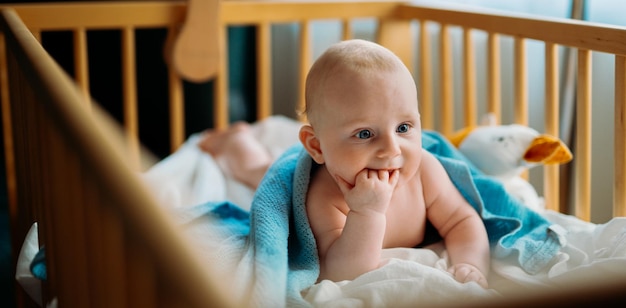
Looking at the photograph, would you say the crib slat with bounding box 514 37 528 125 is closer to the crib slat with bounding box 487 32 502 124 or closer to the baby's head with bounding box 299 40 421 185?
the crib slat with bounding box 487 32 502 124

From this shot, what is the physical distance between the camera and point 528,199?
1619 mm

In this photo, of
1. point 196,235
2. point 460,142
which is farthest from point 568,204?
point 196,235

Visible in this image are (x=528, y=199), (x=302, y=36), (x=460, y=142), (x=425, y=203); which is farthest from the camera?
(x=302, y=36)

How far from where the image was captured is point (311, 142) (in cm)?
125

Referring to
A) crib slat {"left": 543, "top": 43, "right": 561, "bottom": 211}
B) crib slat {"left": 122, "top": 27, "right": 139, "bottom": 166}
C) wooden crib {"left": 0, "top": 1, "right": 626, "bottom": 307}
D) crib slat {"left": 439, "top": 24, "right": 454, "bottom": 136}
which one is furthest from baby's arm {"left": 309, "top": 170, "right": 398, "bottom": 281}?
crib slat {"left": 122, "top": 27, "right": 139, "bottom": 166}

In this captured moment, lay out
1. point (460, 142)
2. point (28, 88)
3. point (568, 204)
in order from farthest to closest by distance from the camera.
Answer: point (568, 204)
point (460, 142)
point (28, 88)

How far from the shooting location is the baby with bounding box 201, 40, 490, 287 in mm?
1158

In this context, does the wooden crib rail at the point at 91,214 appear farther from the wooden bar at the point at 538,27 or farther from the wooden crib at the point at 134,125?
the wooden bar at the point at 538,27

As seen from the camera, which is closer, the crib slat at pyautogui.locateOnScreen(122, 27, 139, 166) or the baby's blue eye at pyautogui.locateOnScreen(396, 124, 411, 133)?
the baby's blue eye at pyautogui.locateOnScreen(396, 124, 411, 133)

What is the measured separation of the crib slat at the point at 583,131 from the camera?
1.51 metres

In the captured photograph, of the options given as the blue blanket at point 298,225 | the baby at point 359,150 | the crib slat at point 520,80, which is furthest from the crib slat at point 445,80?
the baby at point 359,150

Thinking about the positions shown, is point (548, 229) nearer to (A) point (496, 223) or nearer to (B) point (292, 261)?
(A) point (496, 223)

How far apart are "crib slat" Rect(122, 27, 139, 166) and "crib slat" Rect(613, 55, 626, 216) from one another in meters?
1.13

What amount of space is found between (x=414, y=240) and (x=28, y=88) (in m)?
0.61
